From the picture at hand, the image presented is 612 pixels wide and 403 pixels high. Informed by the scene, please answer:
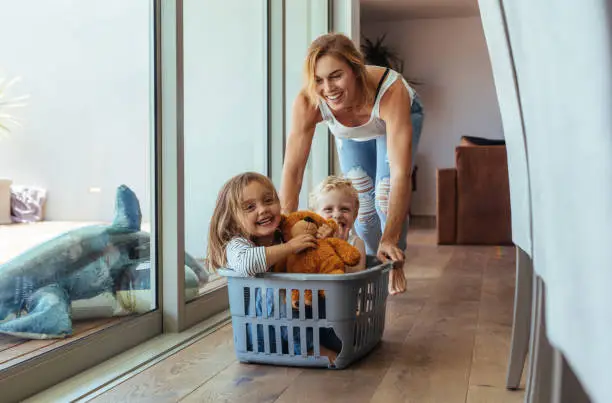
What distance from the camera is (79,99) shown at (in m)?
2.04

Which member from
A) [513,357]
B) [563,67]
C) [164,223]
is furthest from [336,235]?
[563,67]

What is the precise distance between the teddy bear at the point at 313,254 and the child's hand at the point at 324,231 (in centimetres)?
1

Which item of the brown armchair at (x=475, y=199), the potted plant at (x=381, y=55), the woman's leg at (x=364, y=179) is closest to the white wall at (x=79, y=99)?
the woman's leg at (x=364, y=179)

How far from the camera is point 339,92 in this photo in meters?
2.45

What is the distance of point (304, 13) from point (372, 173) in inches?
76.6

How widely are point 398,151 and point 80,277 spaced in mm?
1096

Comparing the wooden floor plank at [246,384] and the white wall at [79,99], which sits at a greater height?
the white wall at [79,99]

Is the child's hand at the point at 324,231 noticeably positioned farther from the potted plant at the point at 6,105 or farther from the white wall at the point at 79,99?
the potted plant at the point at 6,105

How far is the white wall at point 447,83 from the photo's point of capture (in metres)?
9.35

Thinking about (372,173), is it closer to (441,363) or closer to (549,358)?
(441,363)

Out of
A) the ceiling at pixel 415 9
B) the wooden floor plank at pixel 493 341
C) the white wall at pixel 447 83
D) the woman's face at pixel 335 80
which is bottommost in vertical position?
the wooden floor plank at pixel 493 341

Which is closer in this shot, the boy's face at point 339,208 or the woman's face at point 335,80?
the woman's face at point 335,80

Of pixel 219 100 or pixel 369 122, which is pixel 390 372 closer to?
pixel 369 122

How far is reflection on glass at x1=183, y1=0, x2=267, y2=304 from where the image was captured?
277 centimetres
